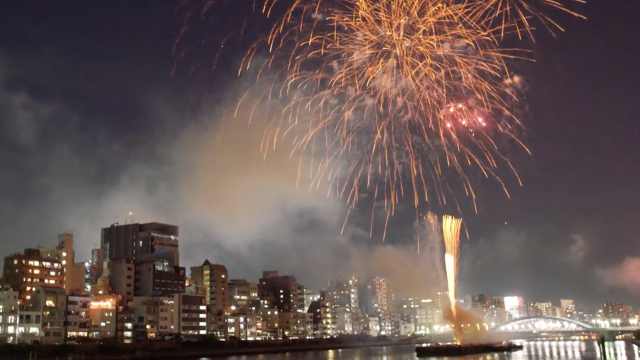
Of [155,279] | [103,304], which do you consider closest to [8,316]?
[103,304]

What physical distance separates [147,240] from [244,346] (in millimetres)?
60295

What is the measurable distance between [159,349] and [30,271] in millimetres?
34508

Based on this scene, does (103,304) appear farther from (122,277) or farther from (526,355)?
(526,355)

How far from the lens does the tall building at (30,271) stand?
12319 centimetres

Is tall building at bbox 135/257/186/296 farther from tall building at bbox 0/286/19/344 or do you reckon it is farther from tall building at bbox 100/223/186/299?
tall building at bbox 0/286/19/344

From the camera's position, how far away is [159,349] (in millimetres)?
107750

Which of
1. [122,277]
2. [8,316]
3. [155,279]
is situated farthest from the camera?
[155,279]

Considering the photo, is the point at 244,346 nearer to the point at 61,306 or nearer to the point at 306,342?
the point at 306,342

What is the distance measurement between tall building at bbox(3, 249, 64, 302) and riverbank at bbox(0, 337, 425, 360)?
2701 centimetres

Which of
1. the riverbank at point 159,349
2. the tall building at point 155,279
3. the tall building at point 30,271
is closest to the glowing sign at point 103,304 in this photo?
the tall building at point 30,271

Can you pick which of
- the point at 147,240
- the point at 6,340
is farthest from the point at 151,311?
the point at 147,240

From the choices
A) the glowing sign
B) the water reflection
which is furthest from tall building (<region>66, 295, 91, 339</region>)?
the water reflection

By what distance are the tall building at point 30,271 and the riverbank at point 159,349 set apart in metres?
27.0

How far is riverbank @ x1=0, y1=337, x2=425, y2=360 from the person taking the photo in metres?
87.6
